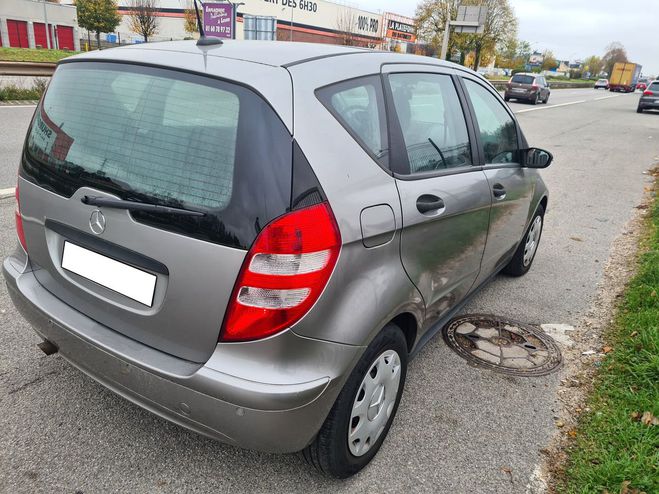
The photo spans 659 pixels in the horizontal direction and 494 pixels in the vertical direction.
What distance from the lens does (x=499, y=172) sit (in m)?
3.31

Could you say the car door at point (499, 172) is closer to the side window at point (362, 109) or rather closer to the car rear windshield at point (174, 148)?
the side window at point (362, 109)

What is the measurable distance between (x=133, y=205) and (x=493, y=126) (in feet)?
8.09

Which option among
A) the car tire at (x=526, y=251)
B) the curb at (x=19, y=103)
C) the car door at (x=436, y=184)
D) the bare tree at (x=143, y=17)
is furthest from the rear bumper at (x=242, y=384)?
the bare tree at (x=143, y=17)

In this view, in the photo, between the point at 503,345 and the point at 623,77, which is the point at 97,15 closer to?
the point at 503,345

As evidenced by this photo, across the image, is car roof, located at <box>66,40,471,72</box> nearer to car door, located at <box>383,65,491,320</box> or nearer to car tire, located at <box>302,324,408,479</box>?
car door, located at <box>383,65,491,320</box>

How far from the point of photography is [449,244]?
2625mm

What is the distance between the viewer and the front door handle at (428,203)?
2291 mm

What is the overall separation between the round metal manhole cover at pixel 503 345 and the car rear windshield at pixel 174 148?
214 centimetres

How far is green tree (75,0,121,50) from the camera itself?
4703 cm

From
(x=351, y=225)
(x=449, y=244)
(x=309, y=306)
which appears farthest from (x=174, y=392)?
(x=449, y=244)

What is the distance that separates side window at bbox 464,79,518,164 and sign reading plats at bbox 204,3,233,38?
16238mm

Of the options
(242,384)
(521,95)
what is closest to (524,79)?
(521,95)

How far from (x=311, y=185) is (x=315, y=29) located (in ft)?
273

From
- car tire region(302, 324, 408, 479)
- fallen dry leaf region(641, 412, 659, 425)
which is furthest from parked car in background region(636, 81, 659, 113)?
car tire region(302, 324, 408, 479)
